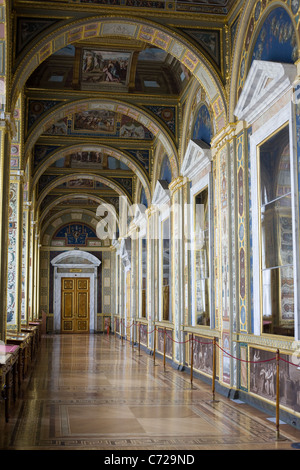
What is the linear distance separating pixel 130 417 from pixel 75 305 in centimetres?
2447

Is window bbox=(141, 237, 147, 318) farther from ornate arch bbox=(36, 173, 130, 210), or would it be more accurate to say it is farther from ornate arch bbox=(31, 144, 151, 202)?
ornate arch bbox=(36, 173, 130, 210)

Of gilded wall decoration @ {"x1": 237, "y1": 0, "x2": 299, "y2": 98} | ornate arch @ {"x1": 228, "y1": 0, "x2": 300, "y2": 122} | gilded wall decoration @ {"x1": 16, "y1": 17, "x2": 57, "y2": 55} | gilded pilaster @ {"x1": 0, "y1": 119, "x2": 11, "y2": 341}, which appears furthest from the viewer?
gilded wall decoration @ {"x1": 16, "y1": 17, "x2": 57, "y2": 55}

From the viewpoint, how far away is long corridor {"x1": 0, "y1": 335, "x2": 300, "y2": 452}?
6.57 meters

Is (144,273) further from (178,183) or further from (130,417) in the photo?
(130,417)

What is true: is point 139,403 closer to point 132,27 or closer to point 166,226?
point 132,27

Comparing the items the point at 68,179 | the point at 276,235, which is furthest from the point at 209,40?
the point at 68,179

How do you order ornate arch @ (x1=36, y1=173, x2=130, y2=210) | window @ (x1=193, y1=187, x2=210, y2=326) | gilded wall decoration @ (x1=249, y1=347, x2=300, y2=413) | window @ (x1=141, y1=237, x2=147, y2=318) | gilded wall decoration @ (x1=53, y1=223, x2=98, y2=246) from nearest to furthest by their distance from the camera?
gilded wall decoration @ (x1=249, y1=347, x2=300, y2=413), window @ (x1=193, y1=187, x2=210, y2=326), window @ (x1=141, y1=237, x2=147, y2=318), ornate arch @ (x1=36, y1=173, x2=130, y2=210), gilded wall decoration @ (x1=53, y1=223, x2=98, y2=246)

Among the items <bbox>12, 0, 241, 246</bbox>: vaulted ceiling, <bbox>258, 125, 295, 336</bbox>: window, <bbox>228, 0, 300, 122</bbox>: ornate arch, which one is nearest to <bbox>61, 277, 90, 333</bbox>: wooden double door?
<bbox>12, 0, 241, 246</bbox>: vaulted ceiling

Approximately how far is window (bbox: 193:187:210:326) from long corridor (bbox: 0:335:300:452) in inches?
61.0

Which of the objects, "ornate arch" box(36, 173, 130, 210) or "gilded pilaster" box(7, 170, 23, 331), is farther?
"ornate arch" box(36, 173, 130, 210)

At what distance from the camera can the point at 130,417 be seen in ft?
26.3
